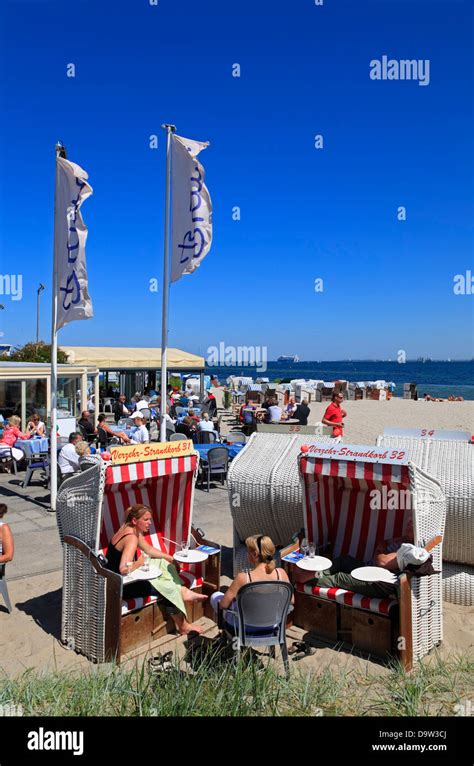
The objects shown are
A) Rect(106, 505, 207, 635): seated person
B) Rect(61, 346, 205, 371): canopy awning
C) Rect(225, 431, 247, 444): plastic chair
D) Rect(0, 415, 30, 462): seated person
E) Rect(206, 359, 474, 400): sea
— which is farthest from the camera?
Rect(206, 359, 474, 400): sea

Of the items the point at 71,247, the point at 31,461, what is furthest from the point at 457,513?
the point at 31,461

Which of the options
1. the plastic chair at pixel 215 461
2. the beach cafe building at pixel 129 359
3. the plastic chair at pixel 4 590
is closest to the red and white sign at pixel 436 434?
the plastic chair at pixel 215 461

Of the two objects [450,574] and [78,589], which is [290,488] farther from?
[78,589]

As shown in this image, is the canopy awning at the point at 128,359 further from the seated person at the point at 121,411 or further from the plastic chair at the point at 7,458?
the plastic chair at the point at 7,458

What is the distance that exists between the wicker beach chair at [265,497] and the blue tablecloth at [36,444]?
5.75 meters

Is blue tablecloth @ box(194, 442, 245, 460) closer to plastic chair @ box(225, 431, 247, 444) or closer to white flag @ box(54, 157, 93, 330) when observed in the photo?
plastic chair @ box(225, 431, 247, 444)

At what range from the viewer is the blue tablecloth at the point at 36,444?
37.2 ft

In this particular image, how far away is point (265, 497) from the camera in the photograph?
6.48 meters

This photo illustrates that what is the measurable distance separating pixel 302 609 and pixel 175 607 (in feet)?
3.68

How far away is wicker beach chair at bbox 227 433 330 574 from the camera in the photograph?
6398mm

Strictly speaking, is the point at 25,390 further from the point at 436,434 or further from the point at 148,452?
the point at 436,434

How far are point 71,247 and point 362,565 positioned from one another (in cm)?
570

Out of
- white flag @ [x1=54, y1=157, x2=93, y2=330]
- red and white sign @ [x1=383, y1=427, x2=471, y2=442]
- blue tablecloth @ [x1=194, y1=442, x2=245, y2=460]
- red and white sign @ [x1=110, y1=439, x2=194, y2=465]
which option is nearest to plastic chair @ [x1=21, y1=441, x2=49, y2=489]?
blue tablecloth @ [x1=194, y1=442, x2=245, y2=460]

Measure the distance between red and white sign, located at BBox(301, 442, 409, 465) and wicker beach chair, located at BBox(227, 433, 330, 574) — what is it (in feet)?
2.88
